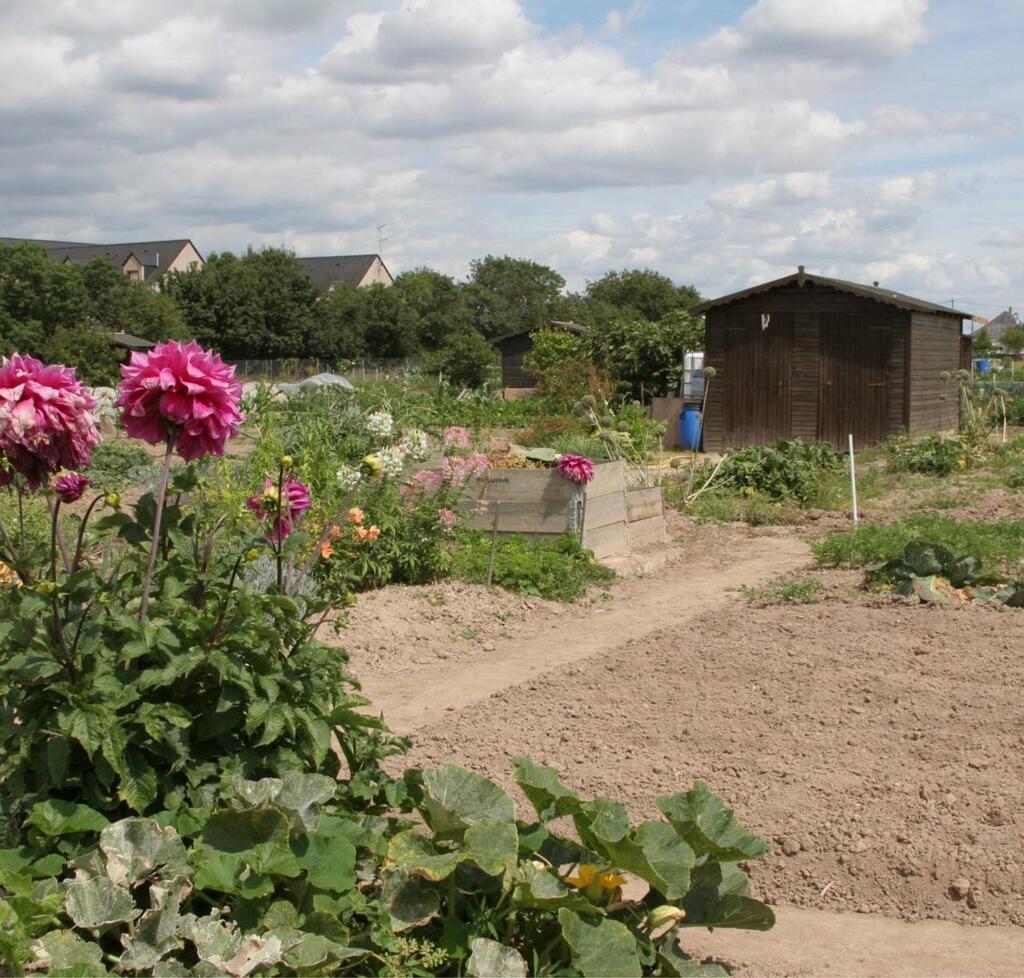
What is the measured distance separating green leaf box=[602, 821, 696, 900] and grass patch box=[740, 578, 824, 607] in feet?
16.2

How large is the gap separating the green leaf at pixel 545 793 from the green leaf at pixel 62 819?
1048 millimetres

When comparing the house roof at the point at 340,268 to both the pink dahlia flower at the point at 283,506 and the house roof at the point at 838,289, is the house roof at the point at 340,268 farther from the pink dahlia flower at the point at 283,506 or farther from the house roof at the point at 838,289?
the pink dahlia flower at the point at 283,506

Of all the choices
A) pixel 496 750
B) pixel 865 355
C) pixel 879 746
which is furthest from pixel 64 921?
pixel 865 355

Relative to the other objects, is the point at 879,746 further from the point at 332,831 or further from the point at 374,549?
the point at 374,549

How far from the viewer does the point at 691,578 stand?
385 inches

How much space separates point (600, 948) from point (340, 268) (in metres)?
87.4

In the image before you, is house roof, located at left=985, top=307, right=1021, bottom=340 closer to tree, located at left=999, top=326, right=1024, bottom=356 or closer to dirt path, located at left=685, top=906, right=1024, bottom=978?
tree, located at left=999, top=326, right=1024, bottom=356

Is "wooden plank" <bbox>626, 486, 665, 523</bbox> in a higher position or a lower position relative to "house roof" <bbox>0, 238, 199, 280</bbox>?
lower

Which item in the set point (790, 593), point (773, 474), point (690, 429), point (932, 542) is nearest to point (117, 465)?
point (773, 474)

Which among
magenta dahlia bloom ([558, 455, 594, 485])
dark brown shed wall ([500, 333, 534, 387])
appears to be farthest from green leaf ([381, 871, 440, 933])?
dark brown shed wall ([500, 333, 534, 387])

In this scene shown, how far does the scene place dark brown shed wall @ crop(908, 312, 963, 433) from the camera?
1994 cm

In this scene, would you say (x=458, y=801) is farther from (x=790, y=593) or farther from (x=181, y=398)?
(x=790, y=593)

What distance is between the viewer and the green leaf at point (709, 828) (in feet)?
9.75

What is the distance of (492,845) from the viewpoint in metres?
2.86
